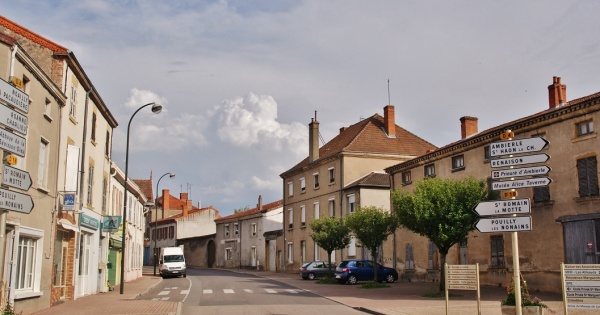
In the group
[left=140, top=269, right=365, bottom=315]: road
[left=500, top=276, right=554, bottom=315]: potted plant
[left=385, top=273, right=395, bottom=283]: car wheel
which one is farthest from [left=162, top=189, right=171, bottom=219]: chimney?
[left=500, top=276, right=554, bottom=315]: potted plant

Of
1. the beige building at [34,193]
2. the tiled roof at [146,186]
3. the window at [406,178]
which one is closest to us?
the beige building at [34,193]

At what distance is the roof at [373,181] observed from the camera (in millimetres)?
40969

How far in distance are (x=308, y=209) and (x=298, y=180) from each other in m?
3.86

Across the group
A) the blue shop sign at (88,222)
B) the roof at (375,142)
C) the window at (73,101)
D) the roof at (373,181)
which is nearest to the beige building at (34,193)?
the window at (73,101)

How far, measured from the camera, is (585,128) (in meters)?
22.5

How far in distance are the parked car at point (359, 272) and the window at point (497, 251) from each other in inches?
294

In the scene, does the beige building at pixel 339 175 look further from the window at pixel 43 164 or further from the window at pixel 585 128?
the window at pixel 43 164

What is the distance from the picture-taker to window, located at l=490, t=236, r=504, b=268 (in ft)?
87.0

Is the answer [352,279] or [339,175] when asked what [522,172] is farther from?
[339,175]

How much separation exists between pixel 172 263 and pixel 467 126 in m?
22.6

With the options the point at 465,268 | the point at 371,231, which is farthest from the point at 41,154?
the point at 371,231

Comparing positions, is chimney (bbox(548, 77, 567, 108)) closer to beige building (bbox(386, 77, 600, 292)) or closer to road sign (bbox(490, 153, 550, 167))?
beige building (bbox(386, 77, 600, 292))

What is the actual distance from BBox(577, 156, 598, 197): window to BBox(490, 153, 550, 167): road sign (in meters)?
12.6

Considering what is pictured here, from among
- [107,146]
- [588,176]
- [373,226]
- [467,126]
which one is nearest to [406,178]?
[467,126]
